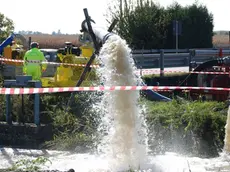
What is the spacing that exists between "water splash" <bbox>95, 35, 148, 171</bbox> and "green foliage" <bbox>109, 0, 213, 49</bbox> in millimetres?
27020

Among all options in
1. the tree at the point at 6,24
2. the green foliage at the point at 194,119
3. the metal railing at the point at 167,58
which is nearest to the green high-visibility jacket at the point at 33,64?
the metal railing at the point at 167,58

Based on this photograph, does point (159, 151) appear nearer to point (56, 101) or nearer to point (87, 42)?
point (56, 101)

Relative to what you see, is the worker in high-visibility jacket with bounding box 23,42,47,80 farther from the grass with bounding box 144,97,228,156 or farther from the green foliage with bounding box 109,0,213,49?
the green foliage with bounding box 109,0,213,49

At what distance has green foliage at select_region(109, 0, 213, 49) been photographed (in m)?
37.1

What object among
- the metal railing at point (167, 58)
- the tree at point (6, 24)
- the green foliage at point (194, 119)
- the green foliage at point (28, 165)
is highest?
the tree at point (6, 24)

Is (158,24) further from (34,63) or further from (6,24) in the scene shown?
(34,63)

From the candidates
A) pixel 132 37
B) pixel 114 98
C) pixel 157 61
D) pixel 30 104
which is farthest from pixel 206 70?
pixel 132 37

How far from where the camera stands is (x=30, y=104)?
40.3 feet

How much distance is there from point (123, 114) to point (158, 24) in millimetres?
30801

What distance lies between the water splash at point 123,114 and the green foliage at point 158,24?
2702 centimetres

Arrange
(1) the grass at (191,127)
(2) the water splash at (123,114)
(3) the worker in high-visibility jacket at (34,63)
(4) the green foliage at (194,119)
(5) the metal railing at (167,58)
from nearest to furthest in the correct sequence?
(2) the water splash at (123,114)
(1) the grass at (191,127)
(4) the green foliage at (194,119)
(3) the worker in high-visibility jacket at (34,63)
(5) the metal railing at (167,58)

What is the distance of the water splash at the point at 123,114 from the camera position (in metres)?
7.96

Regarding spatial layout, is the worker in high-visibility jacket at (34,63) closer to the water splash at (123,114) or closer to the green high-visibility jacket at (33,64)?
the green high-visibility jacket at (33,64)

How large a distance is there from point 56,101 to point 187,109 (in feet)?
11.6
